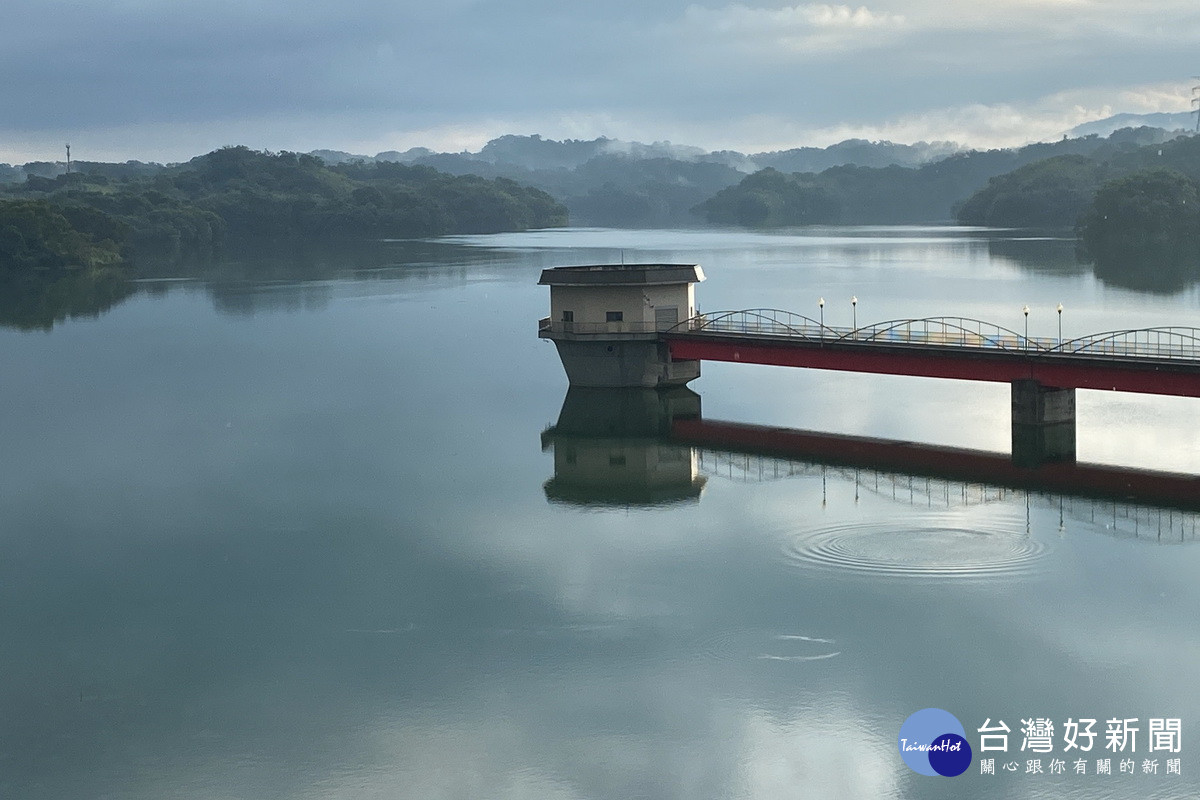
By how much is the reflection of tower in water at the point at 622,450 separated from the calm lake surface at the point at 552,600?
253 mm

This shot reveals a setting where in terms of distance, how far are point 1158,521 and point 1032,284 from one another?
217 ft

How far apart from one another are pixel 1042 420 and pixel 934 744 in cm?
2142

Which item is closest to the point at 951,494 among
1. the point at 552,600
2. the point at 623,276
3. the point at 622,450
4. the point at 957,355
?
the point at 957,355

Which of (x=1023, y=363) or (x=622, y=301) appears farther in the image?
(x=622, y=301)

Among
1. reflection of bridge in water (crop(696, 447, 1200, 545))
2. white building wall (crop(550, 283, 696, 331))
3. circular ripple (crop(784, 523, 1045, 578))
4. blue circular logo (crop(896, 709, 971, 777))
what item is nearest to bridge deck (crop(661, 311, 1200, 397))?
white building wall (crop(550, 283, 696, 331))

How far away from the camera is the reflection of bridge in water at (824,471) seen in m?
35.8

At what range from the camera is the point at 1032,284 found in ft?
319

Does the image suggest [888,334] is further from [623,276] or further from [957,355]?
[623,276]

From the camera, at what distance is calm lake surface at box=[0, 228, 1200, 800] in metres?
22.0

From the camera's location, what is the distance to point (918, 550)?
31.8m

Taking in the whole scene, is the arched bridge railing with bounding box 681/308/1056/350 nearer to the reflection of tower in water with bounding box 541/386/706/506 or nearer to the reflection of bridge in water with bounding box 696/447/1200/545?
the reflection of tower in water with bounding box 541/386/706/506

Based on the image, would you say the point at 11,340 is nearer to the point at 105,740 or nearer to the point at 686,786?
the point at 105,740

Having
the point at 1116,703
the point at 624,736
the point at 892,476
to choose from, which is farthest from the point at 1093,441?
the point at 624,736

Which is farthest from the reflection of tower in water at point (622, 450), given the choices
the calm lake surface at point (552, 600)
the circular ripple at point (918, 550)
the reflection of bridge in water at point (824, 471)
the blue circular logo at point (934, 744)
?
the blue circular logo at point (934, 744)
